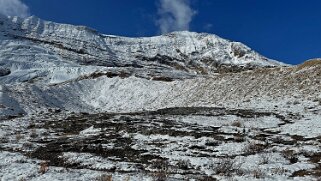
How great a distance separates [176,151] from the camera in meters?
21.2

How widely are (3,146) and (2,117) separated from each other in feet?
59.3

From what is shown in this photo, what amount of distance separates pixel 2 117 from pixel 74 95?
2867 cm

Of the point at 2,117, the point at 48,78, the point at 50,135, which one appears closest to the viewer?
the point at 50,135

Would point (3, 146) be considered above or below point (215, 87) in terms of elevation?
below

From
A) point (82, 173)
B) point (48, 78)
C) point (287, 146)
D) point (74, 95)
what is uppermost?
point (48, 78)

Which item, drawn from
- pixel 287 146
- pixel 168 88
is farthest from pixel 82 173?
pixel 168 88

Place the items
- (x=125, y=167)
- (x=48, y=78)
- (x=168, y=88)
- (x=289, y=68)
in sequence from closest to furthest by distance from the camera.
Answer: (x=125, y=167)
(x=289, y=68)
(x=168, y=88)
(x=48, y=78)

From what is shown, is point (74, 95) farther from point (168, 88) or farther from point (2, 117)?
point (2, 117)

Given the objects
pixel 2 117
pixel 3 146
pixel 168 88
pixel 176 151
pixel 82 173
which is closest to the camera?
pixel 82 173

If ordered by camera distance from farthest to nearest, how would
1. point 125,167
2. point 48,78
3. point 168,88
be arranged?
point 48,78
point 168,88
point 125,167

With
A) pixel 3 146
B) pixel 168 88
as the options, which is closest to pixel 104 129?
pixel 3 146

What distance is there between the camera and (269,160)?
1855 cm

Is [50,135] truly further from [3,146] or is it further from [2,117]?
[2,117]

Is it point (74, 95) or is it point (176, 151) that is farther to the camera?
point (74, 95)
